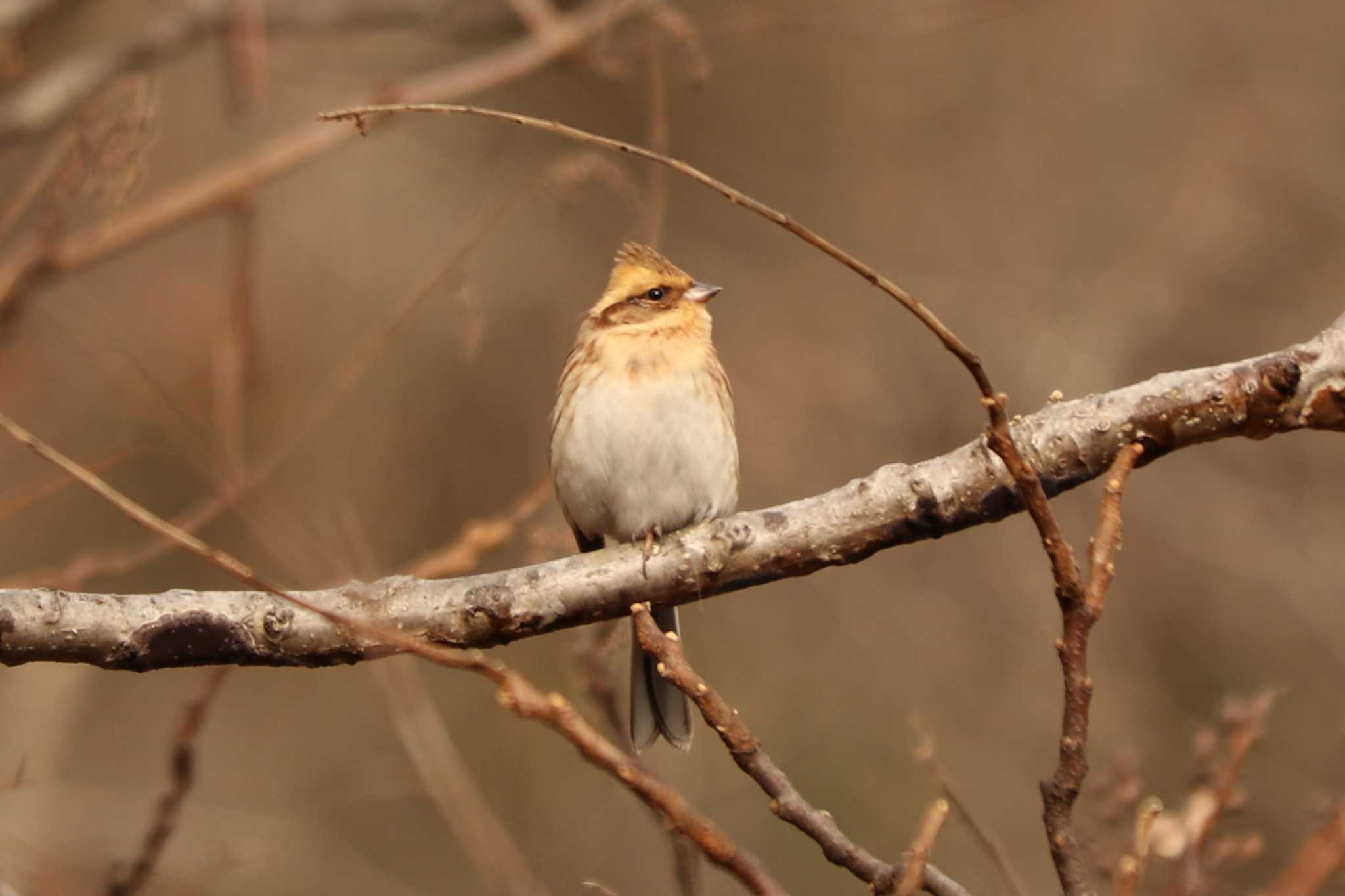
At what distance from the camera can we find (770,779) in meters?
1.79

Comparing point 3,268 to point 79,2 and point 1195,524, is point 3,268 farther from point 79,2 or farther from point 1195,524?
A: point 1195,524

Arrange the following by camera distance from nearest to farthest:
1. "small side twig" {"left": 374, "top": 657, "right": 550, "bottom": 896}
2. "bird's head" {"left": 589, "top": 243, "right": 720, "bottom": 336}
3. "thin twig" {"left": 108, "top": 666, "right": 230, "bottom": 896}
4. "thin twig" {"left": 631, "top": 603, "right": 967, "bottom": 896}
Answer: "thin twig" {"left": 631, "top": 603, "right": 967, "bottom": 896}, "thin twig" {"left": 108, "top": 666, "right": 230, "bottom": 896}, "small side twig" {"left": 374, "top": 657, "right": 550, "bottom": 896}, "bird's head" {"left": 589, "top": 243, "right": 720, "bottom": 336}

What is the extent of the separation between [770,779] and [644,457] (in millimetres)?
2509

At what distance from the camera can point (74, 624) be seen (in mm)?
2592

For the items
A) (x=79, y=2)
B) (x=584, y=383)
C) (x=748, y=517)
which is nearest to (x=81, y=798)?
(x=584, y=383)

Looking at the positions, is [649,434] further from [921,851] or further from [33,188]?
[921,851]

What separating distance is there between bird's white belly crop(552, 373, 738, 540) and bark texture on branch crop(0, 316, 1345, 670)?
1151 millimetres

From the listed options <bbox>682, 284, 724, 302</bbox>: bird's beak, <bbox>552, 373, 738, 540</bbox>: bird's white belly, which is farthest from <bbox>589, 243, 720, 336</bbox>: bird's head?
<bbox>552, 373, 738, 540</bbox>: bird's white belly

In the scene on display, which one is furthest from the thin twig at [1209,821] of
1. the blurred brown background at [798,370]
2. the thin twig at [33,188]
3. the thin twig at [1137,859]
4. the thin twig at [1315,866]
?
the blurred brown background at [798,370]

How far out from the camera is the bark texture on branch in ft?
8.68

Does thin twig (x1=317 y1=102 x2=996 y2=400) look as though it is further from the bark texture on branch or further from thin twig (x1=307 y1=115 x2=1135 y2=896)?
the bark texture on branch

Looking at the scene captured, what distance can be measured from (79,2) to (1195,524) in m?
4.94

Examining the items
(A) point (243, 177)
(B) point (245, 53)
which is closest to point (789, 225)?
(A) point (243, 177)

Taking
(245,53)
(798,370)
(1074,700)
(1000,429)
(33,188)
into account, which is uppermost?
(798,370)
